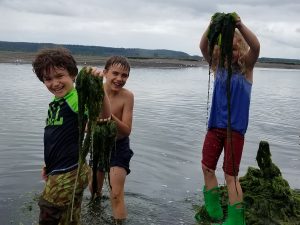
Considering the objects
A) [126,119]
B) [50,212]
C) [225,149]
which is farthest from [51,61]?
[225,149]

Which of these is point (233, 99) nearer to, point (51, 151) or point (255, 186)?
point (255, 186)

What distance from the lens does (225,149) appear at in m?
5.21

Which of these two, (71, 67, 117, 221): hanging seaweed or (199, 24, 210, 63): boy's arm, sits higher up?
(199, 24, 210, 63): boy's arm

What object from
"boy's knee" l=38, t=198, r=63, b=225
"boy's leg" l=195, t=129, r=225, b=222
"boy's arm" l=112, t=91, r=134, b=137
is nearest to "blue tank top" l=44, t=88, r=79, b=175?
"boy's knee" l=38, t=198, r=63, b=225

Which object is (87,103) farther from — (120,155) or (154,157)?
(154,157)

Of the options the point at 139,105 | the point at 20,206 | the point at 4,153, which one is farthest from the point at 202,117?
the point at 20,206

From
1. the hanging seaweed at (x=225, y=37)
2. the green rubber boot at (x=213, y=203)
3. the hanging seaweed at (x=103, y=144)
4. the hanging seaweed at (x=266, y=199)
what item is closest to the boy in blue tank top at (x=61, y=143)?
the hanging seaweed at (x=103, y=144)

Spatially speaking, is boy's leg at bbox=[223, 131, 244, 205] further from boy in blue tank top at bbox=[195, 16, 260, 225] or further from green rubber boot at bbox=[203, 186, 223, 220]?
green rubber boot at bbox=[203, 186, 223, 220]

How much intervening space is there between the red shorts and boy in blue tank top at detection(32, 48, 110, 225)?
1780 millimetres

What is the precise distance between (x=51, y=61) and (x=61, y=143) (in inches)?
30.0

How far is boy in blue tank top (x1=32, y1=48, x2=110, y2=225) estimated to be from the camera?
3.98 metres

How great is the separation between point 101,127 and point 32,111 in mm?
10423

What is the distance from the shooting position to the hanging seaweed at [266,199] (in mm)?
5703

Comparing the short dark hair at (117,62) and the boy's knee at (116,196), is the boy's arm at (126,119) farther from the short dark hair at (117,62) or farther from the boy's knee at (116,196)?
the boy's knee at (116,196)
